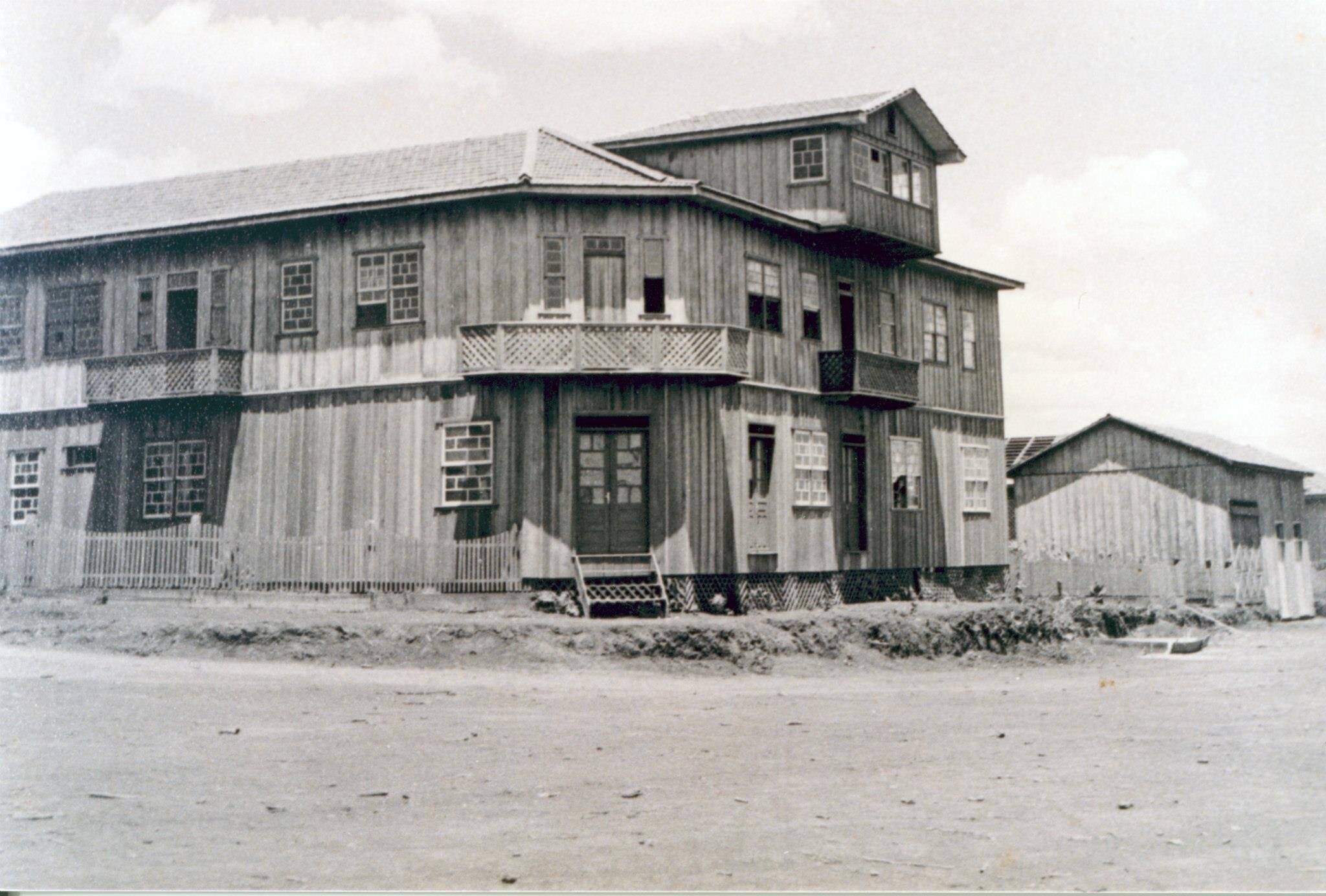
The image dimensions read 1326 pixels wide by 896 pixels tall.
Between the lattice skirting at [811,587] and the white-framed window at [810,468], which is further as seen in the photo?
the white-framed window at [810,468]

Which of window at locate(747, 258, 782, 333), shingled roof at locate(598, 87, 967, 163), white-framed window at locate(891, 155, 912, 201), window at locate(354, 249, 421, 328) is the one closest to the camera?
window at locate(354, 249, 421, 328)

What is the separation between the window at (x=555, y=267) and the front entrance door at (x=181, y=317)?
856 cm

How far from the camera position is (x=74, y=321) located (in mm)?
28875

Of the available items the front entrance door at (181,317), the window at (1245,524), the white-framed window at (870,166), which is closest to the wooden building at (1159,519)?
the window at (1245,524)

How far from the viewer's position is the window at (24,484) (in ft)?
95.1

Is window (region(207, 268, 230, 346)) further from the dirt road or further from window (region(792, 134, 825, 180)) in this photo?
window (region(792, 134, 825, 180))

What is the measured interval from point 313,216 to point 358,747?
53.3 feet

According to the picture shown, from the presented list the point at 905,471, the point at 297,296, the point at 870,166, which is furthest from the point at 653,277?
the point at 905,471

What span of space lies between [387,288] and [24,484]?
34.8 feet

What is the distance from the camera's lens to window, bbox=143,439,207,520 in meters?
27.4

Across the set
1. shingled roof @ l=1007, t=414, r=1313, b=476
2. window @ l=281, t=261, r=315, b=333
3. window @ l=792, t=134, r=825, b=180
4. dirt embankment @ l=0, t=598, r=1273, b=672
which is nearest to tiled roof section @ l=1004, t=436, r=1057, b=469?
shingled roof @ l=1007, t=414, r=1313, b=476

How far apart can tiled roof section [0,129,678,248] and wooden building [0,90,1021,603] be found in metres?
0.12

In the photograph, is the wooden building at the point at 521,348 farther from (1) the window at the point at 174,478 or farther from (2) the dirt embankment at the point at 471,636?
(2) the dirt embankment at the point at 471,636

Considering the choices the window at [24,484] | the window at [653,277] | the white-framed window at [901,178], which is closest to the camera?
the window at [653,277]
